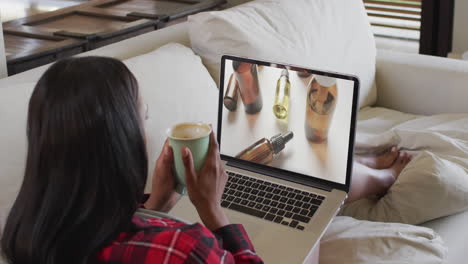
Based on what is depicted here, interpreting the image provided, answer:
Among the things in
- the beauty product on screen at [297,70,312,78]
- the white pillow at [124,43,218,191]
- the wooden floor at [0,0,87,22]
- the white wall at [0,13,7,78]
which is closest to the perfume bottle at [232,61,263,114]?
the beauty product on screen at [297,70,312,78]

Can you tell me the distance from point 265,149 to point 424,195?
421 mm

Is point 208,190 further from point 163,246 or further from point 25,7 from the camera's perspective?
point 25,7

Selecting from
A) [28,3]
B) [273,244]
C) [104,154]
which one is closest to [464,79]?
[273,244]

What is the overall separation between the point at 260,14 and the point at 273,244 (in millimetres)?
1004

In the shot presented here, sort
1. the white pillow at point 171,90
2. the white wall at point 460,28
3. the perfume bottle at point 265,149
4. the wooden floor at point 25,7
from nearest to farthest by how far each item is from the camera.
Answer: the perfume bottle at point 265,149 < the white pillow at point 171,90 < the wooden floor at point 25,7 < the white wall at point 460,28

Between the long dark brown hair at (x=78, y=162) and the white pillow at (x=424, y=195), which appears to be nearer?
the long dark brown hair at (x=78, y=162)

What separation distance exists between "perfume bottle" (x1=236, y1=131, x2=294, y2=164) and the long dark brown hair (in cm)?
54

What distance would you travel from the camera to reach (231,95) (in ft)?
4.68

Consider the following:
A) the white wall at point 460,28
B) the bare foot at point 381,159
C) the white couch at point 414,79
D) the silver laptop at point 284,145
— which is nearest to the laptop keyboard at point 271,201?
the silver laptop at point 284,145

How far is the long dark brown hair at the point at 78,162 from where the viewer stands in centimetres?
83

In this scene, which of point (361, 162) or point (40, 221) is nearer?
point (40, 221)

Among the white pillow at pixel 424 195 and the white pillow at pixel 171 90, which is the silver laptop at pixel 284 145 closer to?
the white pillow at pixel 171 90

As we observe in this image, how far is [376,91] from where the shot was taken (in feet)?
7.76

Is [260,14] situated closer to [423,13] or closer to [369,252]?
[369,252]
